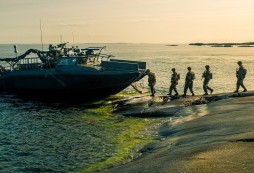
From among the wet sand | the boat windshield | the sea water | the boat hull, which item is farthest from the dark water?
the boat windshield

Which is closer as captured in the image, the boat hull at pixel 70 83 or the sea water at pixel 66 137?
the sea water at pixel 66 137

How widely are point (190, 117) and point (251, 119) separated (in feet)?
13.6

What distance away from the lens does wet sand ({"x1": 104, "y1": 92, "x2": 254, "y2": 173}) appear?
29.9 ft

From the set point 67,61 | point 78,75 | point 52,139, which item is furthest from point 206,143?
point 67,61

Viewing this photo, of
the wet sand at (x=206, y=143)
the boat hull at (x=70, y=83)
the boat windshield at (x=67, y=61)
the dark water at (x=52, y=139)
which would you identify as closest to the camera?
the wet sand at (x=206, y=143)

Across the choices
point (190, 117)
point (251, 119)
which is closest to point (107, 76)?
point (190, 117)

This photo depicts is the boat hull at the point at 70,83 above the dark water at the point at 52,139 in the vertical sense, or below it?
above

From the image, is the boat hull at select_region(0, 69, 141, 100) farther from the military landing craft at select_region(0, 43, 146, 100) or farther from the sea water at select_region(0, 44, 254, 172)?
the sea water at select_region(0, 44, 254, 172)

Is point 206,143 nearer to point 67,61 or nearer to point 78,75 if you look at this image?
point 78,75

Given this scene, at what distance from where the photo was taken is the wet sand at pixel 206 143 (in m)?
9.10

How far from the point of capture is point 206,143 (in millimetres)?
11750

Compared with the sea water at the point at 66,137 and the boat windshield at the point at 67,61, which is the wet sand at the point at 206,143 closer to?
the sea water at the point at 66,137

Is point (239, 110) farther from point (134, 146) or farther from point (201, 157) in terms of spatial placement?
point (201, 157)

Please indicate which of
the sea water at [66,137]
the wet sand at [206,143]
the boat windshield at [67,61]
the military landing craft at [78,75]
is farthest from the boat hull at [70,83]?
the wet sand at [206,143]
